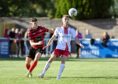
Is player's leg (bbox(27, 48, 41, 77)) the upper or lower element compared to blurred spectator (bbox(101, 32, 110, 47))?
upper

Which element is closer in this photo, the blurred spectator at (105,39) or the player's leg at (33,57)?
the player's leg at (33,57)

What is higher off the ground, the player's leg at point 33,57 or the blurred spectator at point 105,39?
the player's leg at point 33,57

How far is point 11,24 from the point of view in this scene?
39.4 metres

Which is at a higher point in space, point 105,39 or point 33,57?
point 33,57

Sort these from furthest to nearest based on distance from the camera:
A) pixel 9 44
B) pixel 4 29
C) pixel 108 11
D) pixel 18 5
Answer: pixel 18 5, pixel 108 11, pixel 4 29, pixel 9 44

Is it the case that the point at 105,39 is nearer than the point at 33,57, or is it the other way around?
the point at 33,57

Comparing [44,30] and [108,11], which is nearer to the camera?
[44,30]

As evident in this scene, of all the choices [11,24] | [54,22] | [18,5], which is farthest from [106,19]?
[18,5]

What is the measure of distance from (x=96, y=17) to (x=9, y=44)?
8.20m

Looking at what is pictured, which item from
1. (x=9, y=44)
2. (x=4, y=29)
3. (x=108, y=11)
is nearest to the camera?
(x=9, y=44)

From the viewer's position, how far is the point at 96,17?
4034 centimetres

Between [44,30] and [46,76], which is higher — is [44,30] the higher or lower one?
the higher one

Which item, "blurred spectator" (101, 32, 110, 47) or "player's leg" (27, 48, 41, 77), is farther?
"blurred spectator" (101, 32, 110, 47)

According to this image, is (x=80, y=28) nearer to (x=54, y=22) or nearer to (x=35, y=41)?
(x=54, y=22)
